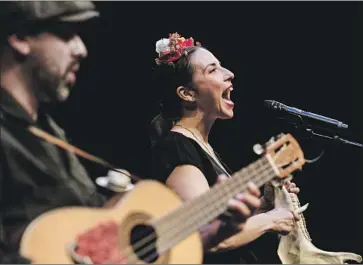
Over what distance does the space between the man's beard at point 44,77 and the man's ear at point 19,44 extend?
0.02 meters

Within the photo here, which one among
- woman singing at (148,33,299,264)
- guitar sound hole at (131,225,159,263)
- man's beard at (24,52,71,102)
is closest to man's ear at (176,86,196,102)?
woman singing at (148,33,299,264)

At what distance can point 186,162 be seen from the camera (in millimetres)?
2529

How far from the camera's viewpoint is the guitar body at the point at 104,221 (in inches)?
64.7

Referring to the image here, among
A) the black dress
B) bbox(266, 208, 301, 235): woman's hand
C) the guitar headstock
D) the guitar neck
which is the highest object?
the guitar headstock

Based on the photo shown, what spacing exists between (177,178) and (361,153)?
226cm

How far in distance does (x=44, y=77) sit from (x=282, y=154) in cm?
81

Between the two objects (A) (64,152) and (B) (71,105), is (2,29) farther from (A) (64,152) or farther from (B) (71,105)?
(B) (71,105)

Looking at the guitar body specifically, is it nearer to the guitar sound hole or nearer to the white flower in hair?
the guitar sound hole

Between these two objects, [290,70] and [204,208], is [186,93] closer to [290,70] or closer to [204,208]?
[204,208]

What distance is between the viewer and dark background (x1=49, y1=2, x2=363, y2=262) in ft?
11.8

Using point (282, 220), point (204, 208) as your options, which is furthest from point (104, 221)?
point (282, 220)

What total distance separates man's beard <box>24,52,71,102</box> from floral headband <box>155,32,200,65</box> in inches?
40.1

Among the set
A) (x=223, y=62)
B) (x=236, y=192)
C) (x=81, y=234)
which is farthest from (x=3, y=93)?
(x=223, y=62)

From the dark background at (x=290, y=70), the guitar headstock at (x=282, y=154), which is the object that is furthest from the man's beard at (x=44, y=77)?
the dark background at (x=290, y=70)
